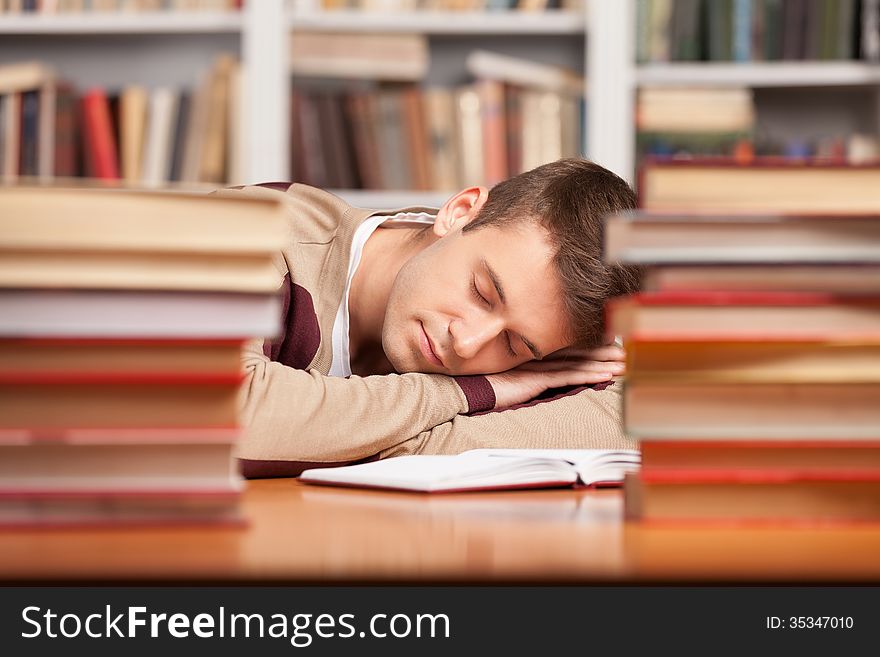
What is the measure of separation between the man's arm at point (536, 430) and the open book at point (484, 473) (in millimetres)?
164

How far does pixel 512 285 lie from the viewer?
1.35 meters

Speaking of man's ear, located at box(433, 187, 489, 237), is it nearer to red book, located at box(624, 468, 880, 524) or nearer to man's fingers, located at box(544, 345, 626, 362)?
man's fingers, located at box(544, 345, 626, 362)

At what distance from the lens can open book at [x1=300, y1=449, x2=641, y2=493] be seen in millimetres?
836

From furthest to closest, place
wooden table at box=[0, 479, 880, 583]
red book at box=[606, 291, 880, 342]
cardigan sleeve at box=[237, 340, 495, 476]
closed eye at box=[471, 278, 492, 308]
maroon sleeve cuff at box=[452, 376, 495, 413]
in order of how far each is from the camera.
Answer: closed eye at box=[471, 278, 492, 308] < maroon sleeve cuff at box=[452, 376, 495, 413] < cardigan sleeve at box=[237, 340, 495, 476] < red book at box=[606, 291, 880, 342] < wooden table at box=[0, 479, 880, 583]

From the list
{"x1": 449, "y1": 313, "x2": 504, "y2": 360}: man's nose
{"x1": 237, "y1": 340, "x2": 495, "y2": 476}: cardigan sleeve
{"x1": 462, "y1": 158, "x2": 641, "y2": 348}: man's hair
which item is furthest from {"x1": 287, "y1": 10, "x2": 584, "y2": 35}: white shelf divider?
{"x1": 237, "y1": 340, "x2": 495, "y2": 476}: cardigan sleeve

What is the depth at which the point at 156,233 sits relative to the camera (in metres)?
0.56

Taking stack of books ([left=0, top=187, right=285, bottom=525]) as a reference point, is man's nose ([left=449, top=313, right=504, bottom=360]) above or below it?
below

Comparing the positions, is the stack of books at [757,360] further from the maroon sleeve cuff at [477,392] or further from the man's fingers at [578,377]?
the man's fingers at [578,377]

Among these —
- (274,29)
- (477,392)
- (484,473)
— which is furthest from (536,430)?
(274,29)

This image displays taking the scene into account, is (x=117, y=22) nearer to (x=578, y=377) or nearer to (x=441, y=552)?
(x=578, y=377)

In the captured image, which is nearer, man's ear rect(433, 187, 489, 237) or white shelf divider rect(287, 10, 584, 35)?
man's ear rect(433, 187, 489, 237)

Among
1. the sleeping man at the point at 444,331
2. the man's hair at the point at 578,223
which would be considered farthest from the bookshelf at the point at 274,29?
the man's hair at the point at 578,223

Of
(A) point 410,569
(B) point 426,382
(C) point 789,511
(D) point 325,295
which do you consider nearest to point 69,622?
(A) point 410,569

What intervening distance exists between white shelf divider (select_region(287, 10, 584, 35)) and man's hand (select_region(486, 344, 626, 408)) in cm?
134
